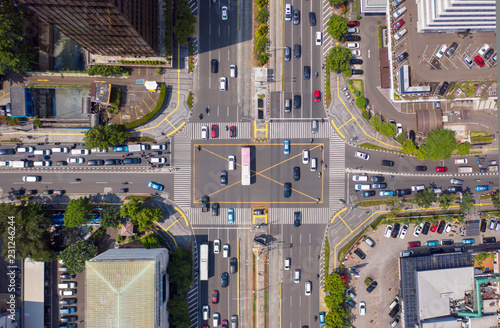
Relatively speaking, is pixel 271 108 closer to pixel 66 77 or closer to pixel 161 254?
pixel 161 254

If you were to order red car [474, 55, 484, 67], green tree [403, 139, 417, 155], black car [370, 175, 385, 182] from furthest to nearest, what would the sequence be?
black car [370, 175, 385, 182] → green tree [403, 139, 417, 155] → red car [474, 55, 484, 67]

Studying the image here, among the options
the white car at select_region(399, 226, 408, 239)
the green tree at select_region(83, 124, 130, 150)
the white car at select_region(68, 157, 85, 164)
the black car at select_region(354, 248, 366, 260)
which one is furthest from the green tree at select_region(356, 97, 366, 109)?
the white car at select_region(68, 157, 85, 164)

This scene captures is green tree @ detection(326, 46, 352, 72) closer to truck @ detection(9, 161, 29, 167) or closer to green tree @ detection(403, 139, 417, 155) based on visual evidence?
green tree @ detection(403, 139, 417, 155)

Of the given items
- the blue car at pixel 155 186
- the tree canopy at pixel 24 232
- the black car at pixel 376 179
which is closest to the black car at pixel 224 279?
the blue car at pixel 155 186

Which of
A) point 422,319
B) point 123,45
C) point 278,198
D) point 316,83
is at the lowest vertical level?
point 422,319

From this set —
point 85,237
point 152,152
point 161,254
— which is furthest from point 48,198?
point 161,254

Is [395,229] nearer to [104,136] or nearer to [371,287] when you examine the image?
[371,287]

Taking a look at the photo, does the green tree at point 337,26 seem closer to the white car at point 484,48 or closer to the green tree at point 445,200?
the white car at point 484,48
